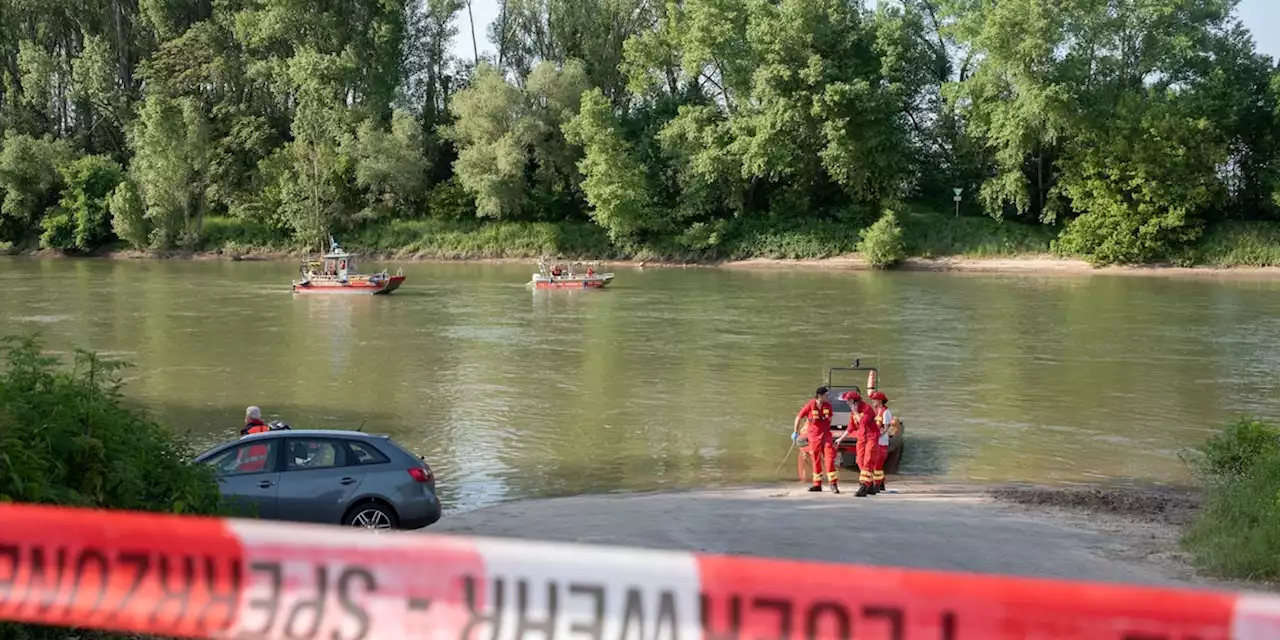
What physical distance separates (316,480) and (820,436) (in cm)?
726

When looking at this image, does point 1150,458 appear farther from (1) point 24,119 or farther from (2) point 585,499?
(1) point 24,119

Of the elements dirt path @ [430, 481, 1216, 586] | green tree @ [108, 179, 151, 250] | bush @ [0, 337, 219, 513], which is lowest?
dirt path @ [430, 481, 1216, 586]

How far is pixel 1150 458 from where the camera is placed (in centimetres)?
2095

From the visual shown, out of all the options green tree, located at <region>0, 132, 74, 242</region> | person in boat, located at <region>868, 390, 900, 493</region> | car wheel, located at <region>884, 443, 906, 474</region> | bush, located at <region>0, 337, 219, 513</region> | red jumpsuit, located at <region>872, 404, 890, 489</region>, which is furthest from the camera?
green tree, located at <region>0, 132, 74, 242</region>

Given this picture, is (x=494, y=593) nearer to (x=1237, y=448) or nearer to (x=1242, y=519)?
(x=1242, y=519)

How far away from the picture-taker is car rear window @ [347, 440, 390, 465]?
13.1 m

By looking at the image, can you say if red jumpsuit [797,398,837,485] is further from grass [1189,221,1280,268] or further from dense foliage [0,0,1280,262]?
grass [1189,221,1280,268]

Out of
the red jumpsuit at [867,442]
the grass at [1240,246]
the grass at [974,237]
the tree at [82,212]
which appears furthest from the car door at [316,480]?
the tree at [82,212]

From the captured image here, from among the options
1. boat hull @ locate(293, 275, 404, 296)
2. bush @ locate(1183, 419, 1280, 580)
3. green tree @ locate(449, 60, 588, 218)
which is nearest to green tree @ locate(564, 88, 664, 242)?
green tree @ locate(449, 60, 588, 218)

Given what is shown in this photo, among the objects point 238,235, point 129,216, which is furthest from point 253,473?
point 238,235

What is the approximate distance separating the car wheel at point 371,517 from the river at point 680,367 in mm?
4166

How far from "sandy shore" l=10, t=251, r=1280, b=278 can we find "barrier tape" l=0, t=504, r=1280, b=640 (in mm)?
68401

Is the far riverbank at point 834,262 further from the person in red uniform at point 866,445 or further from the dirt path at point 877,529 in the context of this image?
the dirt path at point 877,529

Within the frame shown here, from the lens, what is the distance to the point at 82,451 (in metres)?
7.87
